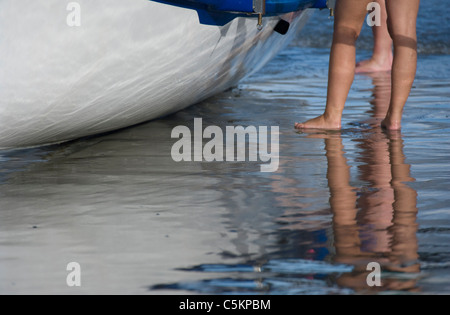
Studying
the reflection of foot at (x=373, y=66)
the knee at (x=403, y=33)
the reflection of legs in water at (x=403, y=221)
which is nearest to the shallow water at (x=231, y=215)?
the reflection of legs in water at (x=403, y=221)

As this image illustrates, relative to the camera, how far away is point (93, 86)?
3148 millimetres

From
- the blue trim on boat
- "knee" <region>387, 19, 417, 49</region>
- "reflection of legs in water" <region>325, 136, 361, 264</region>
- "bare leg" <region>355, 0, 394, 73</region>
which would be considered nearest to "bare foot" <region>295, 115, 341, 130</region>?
"reflection of legs in water" <region>325, 136, 361, 264</region>

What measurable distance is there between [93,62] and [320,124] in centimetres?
120

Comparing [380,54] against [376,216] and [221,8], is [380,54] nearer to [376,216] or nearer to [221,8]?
[221,8]

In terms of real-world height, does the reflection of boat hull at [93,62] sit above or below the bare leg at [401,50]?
below

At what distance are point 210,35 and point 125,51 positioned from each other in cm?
48

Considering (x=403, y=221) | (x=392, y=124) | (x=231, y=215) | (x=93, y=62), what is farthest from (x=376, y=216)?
(x=392, y=124)

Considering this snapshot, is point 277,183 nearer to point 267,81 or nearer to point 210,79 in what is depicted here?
point 210,79

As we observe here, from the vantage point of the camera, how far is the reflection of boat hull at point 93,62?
2924 millimetres

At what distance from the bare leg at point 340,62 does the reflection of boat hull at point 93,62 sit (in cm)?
41

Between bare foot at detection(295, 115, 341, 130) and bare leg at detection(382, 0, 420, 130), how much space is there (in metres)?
0.22

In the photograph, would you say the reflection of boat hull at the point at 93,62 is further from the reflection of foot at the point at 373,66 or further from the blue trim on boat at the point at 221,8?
the reflection of foot at the point at 373,66
